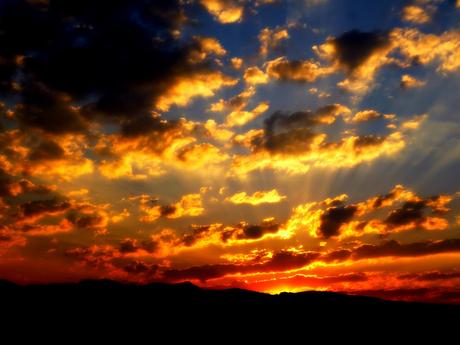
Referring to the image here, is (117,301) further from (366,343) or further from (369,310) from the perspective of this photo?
(369,310)

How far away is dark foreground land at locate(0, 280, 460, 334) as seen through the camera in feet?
391

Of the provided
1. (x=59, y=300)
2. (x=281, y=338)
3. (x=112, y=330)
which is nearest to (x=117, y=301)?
(x=59, y=300)

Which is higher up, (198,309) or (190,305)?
(190,305)

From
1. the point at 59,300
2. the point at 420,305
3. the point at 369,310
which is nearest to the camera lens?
the point at 59,300

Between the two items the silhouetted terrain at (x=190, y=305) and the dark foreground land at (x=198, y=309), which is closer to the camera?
the dark foreground land at (x=198, y=309)

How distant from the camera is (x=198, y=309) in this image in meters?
140

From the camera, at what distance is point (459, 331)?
120 meters

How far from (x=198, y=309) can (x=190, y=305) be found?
160 inches

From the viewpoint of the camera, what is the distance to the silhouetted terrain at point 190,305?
4865 inches

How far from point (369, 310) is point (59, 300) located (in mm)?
114469

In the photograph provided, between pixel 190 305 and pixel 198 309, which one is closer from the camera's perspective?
pixel 198 309

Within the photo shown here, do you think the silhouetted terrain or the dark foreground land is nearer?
the dark foreground land

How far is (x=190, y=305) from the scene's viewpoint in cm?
14262

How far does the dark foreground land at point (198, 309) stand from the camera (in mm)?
119062
